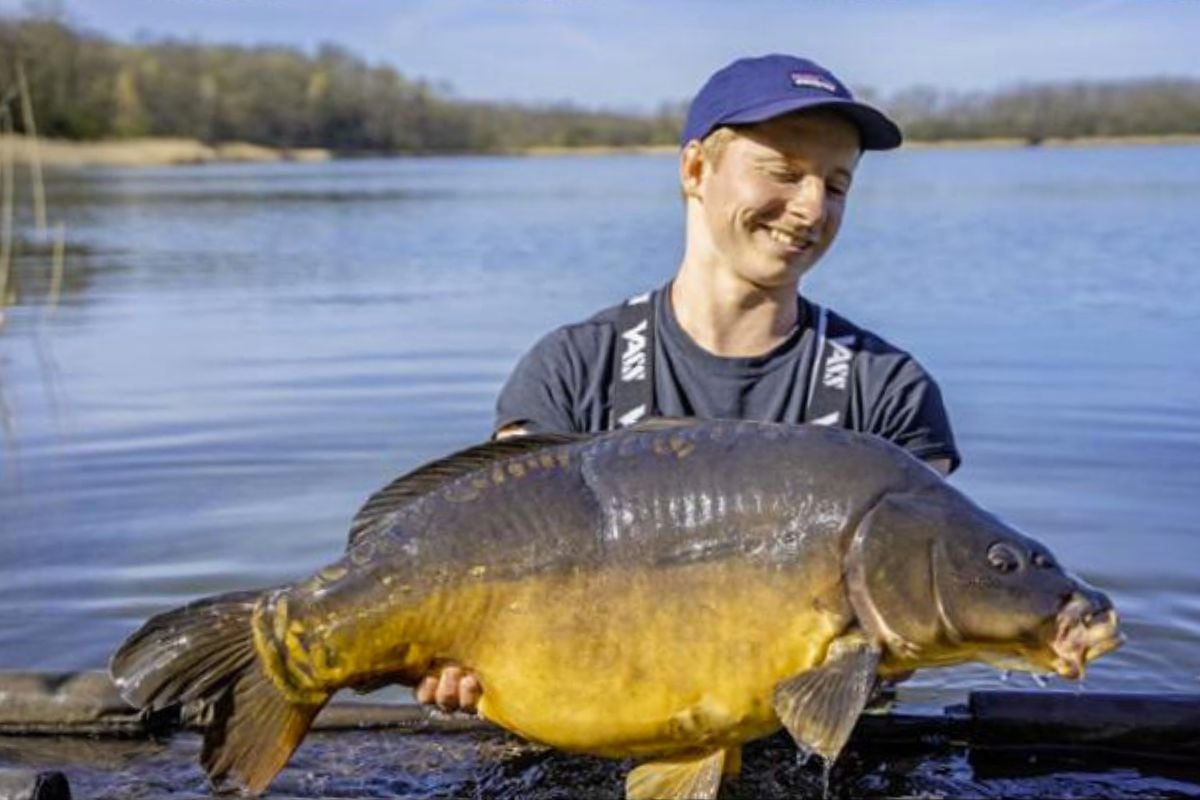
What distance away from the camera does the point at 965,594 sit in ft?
9.41

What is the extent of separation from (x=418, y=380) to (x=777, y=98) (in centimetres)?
725

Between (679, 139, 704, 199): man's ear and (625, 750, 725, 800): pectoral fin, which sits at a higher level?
(679, 139, 704, 199): man's ear

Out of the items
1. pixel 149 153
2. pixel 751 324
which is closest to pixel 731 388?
pixel 751 324

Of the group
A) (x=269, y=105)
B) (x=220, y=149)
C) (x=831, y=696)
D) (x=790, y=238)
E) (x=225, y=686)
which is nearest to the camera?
(x=831, y=696)

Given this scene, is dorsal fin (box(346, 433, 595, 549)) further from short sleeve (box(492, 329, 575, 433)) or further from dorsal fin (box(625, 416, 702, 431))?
short sleeve (box(492, 329, 575, 433))

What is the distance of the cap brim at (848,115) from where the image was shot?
3908mm

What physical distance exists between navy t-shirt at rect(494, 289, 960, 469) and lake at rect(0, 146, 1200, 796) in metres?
0.96

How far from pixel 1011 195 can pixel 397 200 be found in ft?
45.2

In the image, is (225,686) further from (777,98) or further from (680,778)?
(777,98)

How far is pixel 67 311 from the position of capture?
1544cm

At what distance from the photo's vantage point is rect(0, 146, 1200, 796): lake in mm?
6742

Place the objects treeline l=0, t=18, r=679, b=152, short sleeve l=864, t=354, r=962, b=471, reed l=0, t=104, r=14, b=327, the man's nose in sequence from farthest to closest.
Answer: treeline l=0, t=18, r=679, b=152 → reed l=0, t=104, r=14, b=327 → short sleeve l=864, t=354, r=962, b=471 → the man's nose

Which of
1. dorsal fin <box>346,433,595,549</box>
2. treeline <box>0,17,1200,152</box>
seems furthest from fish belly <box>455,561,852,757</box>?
treeline <box>0,17,1200,152</box>

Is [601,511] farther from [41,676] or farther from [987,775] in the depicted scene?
[41,676]
